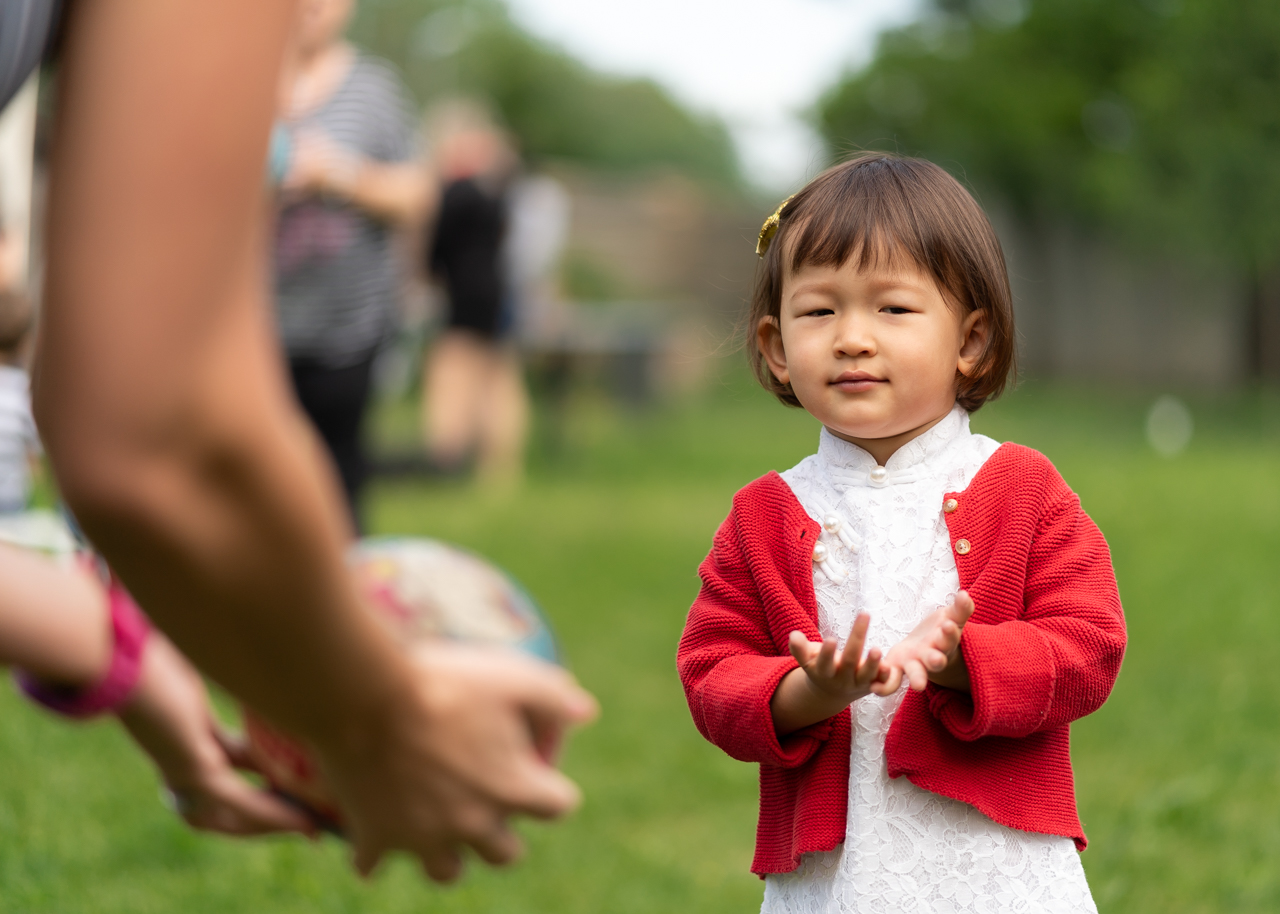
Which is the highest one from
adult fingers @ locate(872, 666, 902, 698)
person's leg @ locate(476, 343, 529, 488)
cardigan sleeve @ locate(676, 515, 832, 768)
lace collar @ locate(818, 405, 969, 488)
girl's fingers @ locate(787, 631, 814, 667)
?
lace collar @ locate(818, 405, 969, 488)

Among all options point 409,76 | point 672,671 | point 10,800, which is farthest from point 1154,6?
point 409,76

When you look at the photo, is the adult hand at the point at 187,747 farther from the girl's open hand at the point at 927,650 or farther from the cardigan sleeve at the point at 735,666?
the girl's open hand at the point at 927,650

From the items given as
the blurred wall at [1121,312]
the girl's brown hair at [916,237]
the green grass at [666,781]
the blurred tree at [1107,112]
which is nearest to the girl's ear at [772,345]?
the girl's brown hair at [916,237]

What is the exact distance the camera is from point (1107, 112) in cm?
1889

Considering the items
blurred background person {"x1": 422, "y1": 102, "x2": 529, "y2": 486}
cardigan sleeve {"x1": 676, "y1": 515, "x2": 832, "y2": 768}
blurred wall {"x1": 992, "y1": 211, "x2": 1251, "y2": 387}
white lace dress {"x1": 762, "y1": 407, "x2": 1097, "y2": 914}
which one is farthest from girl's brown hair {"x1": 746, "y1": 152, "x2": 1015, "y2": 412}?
blurred wall {"x1": 992, "y1": 211, "x2": 1251, "y2": 387}

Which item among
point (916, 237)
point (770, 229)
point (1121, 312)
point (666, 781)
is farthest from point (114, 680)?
point (1121, 312)

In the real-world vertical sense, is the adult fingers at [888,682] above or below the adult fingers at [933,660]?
below

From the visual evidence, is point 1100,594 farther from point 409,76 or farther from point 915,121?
point 409,76

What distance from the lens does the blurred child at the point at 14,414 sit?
3.96m

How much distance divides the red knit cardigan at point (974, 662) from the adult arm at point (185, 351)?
0.71 meters

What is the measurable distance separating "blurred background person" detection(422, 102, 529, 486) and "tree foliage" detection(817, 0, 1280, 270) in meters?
4.92

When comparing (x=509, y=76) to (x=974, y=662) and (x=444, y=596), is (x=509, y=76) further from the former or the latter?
(x=974, y=662)

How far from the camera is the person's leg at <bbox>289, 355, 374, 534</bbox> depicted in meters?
4.23

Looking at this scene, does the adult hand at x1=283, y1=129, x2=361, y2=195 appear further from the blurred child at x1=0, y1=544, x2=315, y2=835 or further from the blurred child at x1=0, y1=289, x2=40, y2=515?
the blurred child at x1=0, y1=544, x2=315, y2=835
